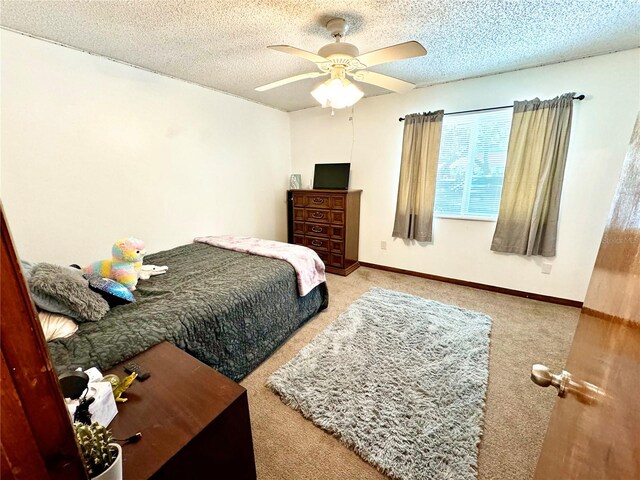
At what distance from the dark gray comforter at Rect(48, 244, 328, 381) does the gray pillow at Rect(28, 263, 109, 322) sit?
68 mm

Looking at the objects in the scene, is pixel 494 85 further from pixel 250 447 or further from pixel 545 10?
pixel 250 447

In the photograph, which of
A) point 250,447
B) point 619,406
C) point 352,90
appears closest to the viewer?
point 619,406

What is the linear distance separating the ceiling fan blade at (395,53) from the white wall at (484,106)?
1.82 meters

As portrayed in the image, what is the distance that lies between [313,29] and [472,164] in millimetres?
2210

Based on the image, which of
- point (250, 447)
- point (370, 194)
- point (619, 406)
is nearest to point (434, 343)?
point (250, 447)

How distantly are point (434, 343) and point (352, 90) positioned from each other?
1.97 m

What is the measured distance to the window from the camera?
286cm

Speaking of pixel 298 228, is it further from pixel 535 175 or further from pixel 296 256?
pixel 535 175

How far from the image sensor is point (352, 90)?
1785mm

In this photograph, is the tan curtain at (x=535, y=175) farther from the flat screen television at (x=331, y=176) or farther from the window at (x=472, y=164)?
the flat screen television at (x=331, y=176)

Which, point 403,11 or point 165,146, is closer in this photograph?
point 403,11

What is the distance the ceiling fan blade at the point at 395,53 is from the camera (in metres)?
1.43

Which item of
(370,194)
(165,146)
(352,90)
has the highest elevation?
(352,90)

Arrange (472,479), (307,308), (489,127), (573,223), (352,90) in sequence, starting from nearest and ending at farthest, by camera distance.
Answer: (472,479), (352,90), (307,308), (573,223), (489,127)
